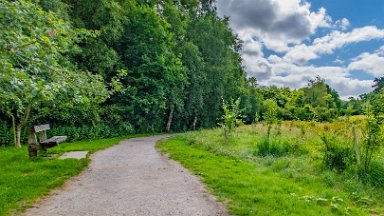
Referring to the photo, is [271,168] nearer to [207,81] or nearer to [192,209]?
[192,209]

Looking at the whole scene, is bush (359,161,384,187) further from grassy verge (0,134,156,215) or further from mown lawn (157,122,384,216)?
grassy verge (0,134,156,215)

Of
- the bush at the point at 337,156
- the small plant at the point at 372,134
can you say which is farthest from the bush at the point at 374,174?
the bush at the point at 337,156

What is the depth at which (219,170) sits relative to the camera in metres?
9.86

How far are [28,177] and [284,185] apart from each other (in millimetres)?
6238

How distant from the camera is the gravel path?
20.1 ft

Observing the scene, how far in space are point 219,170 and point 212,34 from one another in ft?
102

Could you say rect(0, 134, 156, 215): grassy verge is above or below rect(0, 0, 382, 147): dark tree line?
below

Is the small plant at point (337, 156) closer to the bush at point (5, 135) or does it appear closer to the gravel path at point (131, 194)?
the gravel path at point (131, 194)

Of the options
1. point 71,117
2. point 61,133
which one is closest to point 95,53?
point 71,117

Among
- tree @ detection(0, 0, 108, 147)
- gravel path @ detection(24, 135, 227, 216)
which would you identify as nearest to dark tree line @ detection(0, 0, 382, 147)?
tree @ detection(0, 0, 108, 147)

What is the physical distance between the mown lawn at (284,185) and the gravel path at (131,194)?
487mm

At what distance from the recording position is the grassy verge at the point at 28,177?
653 centimetres

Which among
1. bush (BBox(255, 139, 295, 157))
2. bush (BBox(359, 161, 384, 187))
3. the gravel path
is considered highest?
bush (BBox(255, 139, 295, 157))

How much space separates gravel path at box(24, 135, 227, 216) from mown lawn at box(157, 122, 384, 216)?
0.49 metres
